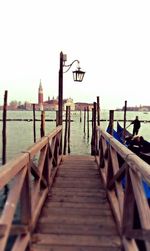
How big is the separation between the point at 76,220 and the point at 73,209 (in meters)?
0.44

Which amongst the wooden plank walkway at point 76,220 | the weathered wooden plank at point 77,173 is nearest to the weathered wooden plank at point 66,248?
the wooden plank walkway at point 76,220

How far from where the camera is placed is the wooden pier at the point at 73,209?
2.52 meters

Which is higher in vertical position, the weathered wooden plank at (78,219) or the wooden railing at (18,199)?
the wooden railing at (18,199)

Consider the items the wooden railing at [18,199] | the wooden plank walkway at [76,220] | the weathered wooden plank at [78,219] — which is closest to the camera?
the wooden railing at [18,199]

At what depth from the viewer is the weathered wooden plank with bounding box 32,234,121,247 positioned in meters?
3.67

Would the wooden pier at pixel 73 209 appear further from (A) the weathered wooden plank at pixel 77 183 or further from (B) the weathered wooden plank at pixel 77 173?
(B) the weathered wooden plank at pixel 77 173

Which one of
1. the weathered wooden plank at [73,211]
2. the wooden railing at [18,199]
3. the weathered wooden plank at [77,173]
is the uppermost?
the wooden railing at [18,199]

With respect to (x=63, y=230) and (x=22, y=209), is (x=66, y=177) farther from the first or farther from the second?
(x=22, y=209)

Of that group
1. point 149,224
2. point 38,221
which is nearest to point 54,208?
point 38,221

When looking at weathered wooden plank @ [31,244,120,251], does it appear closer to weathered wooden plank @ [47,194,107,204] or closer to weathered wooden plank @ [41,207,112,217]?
weathered wooden plank @ [41,207,112,217]

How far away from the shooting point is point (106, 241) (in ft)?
Result: 12.3

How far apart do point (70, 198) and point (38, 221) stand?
47.6 inches

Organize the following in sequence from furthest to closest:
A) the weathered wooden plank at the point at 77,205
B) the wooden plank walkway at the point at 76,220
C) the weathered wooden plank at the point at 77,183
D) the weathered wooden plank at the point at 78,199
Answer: the weathered wooden plank at the point at 77,183 < the weathered wooden plank at the point at 78,199 < the weathered wooden plank at the point at 77,205 < the wooden plank walkway at the point at 76,220

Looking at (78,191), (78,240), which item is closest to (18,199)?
(78,240)
